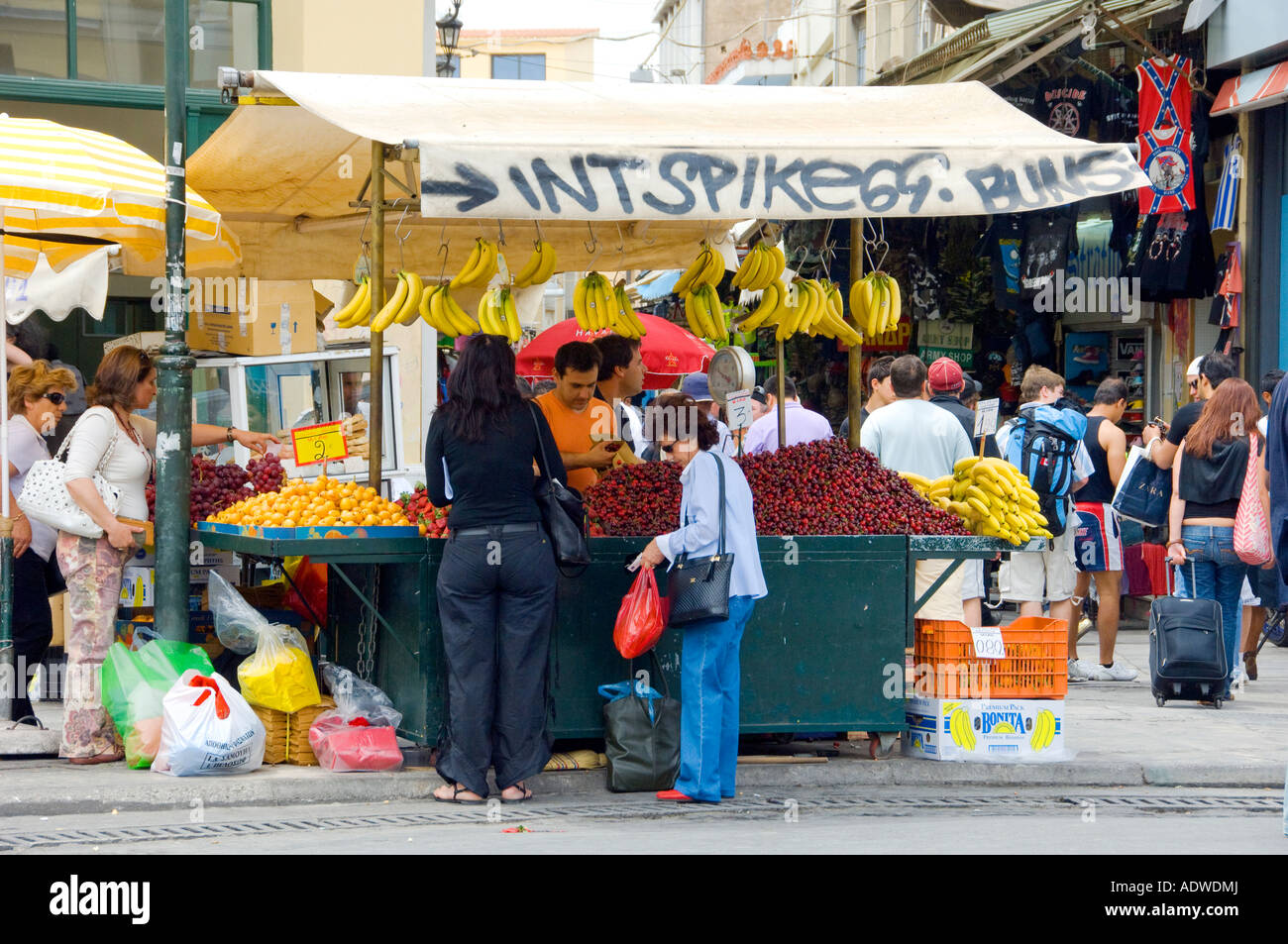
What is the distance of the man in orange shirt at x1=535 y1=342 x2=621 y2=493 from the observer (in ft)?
26.8

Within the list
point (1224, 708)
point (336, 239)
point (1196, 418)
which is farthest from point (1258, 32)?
point (336, 239)

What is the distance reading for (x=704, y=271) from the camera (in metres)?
8.98

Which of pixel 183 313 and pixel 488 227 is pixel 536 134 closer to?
pixel 183 313

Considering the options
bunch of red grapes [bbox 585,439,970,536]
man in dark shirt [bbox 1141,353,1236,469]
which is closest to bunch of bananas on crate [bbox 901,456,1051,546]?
bunch of red grapes [bbox 585,439,970,536]

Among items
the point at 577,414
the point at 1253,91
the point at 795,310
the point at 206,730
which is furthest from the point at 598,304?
the point at 1253,91

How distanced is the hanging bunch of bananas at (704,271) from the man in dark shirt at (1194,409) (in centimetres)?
338

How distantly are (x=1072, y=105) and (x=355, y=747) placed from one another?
961cm

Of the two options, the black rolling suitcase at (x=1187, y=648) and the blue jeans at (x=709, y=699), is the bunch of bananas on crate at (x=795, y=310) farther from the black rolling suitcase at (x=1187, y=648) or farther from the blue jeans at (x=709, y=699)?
the black rolling suitcase at (x=1187, y=648)

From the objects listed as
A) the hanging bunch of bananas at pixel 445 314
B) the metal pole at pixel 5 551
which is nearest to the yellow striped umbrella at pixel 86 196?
the metal pole at pixel 5 551

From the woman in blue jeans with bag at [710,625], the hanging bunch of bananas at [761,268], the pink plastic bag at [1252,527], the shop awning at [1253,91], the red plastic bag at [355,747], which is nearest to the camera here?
the woman in blue jeans with bag at [710,625]

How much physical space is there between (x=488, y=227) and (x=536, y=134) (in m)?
2.89

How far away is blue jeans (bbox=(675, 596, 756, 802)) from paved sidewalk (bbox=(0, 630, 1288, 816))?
16.9 inches

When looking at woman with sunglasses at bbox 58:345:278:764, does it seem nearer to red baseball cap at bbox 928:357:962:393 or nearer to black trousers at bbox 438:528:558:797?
black trousers at bbox 438:528:558:797

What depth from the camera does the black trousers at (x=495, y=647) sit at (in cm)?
692
